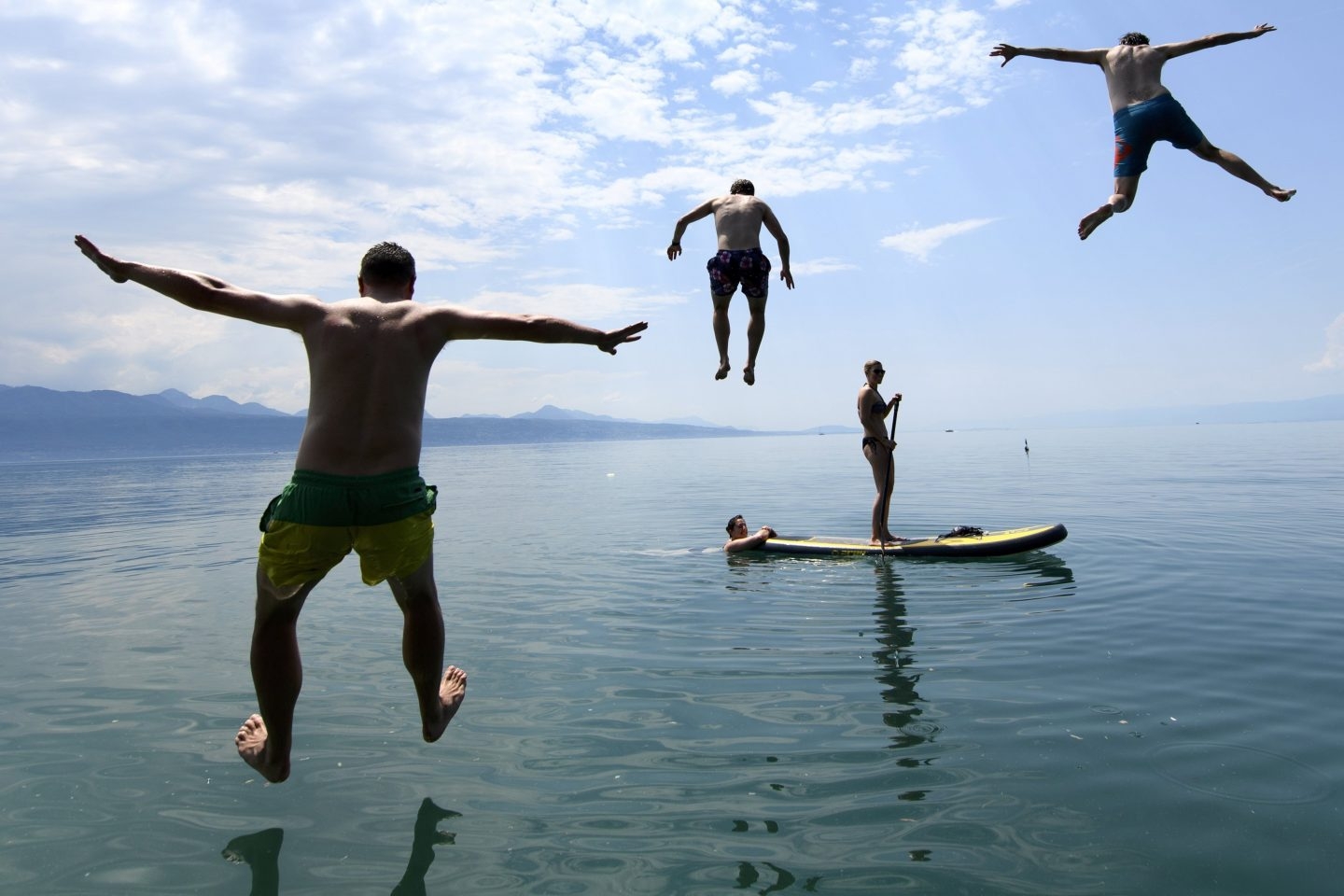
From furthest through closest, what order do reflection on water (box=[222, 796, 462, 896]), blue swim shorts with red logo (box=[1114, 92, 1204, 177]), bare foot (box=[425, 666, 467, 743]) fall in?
blue swim shorts with red logo (box=[1114, 92, 1204, 177]) < bare foot (box=[425, 666, 467, 743]) < reflection on water (box=[222, 796, 462, 896])

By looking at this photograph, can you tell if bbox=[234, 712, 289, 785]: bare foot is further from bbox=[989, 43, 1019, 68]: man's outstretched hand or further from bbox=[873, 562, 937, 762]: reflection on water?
bbox=[989, 43, 1019, 68]: man's outstretched hand

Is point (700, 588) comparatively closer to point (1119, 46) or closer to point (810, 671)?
point (810, 671)

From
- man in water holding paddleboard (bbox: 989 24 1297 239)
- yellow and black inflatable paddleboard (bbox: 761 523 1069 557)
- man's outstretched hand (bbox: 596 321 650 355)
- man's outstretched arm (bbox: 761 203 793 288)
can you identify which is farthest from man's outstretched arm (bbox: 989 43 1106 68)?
yellow and black inflatable paddleboard (bbox: 761 523 1069 557)

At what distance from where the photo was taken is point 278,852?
16.0 ft

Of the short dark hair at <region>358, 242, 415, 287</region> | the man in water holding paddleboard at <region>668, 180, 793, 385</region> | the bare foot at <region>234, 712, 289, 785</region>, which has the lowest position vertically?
the bare foot at <region>234, 712, 289, 785</region>

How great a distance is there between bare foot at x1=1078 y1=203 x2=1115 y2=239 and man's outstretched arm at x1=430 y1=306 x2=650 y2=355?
16.6ft

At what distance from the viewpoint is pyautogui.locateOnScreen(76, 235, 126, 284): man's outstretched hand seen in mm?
4207

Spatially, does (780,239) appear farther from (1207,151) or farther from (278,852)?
(278,852)

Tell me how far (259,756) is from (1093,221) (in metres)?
7.97

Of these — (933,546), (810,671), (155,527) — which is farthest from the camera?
(155,527)

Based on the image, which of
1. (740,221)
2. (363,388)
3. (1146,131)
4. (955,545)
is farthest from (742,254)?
(955,545)

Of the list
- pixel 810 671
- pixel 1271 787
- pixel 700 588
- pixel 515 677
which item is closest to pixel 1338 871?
pixel 1271 787

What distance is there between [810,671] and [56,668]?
8.56 m

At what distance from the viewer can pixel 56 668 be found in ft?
31.2
